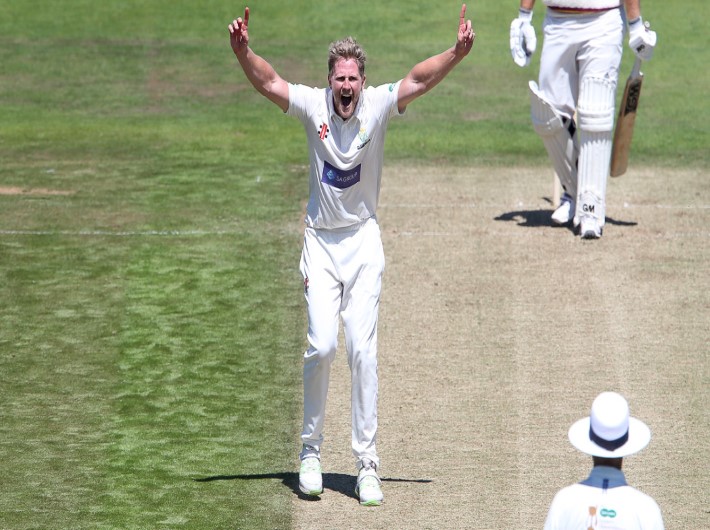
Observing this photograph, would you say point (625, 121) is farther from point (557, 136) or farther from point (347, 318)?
point (347, 318)

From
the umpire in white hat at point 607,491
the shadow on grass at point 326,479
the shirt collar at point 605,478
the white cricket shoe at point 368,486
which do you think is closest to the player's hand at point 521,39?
the shadow on grass at point 326,479

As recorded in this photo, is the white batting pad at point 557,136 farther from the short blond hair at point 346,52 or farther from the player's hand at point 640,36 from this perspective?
the short blond hair at point 346,52

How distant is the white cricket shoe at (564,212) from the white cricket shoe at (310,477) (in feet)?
17.3

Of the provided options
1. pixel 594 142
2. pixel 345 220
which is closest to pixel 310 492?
pixel 345 220

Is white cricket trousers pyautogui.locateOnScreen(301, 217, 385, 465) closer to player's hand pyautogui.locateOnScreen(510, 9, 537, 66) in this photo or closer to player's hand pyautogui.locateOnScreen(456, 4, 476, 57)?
player's hand pyautogui.locateOnScreen(456, 4, 476, 57)

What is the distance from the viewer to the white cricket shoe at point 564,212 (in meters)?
12.9

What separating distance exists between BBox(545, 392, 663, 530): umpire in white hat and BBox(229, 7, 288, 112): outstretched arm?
3248 mm

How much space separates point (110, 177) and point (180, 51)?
16.4ft

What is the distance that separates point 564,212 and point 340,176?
16.6 feet

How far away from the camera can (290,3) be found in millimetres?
20781

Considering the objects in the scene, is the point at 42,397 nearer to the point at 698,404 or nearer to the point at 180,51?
the point at 698,404

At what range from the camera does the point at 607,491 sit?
5.51m

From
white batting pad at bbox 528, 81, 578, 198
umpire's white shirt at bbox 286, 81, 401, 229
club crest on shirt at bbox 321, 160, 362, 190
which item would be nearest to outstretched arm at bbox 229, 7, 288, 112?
umpire's white shirt at bbox 286, 81, 401, 229

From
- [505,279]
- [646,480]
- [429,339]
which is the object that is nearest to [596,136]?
[505,279]
